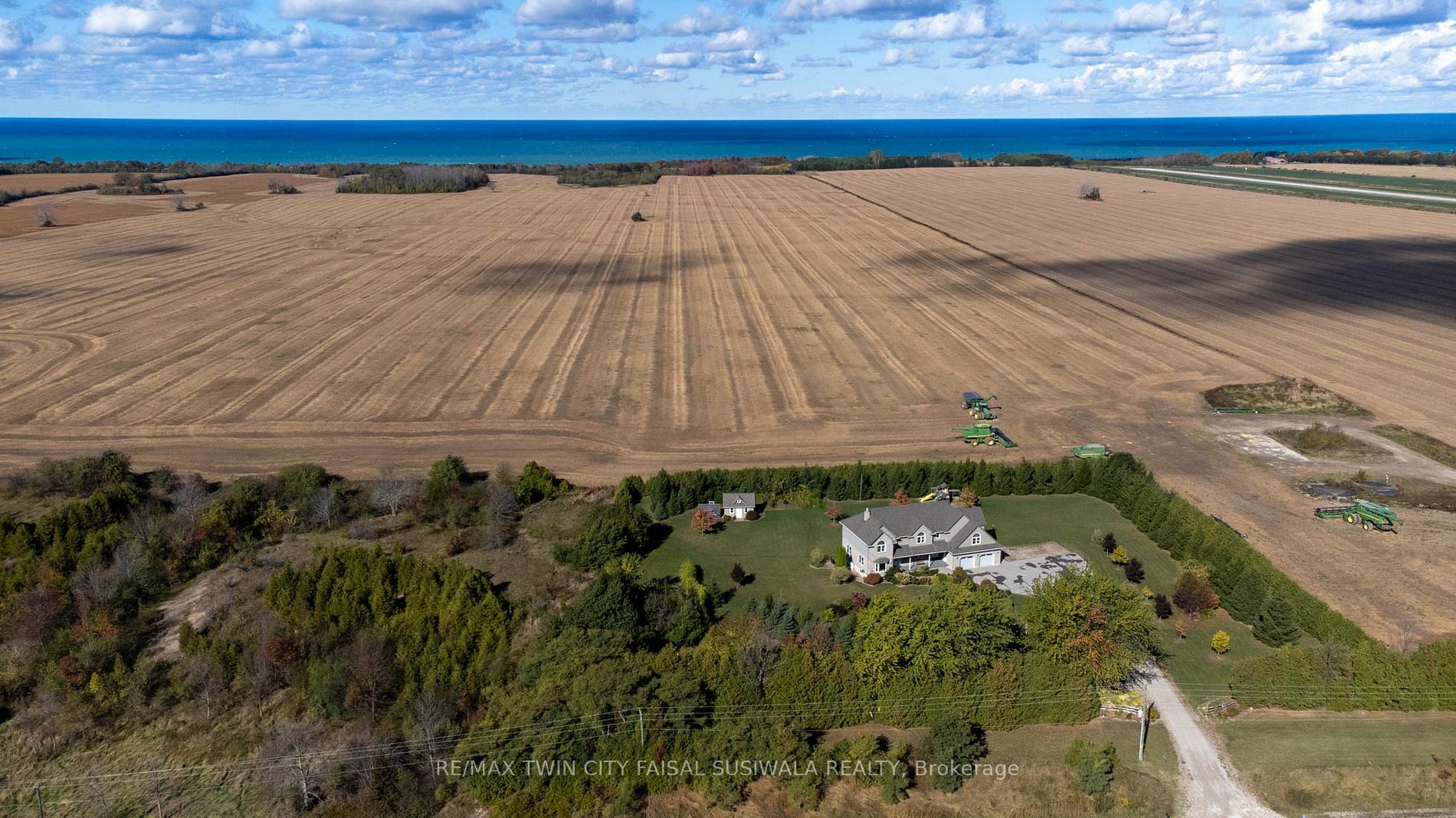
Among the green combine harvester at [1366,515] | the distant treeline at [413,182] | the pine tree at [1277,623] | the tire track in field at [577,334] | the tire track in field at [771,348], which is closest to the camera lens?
the pine tree at [1277,623]

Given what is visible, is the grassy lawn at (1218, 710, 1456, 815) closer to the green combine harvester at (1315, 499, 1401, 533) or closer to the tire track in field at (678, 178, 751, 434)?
the green combine harvester at (1315, 499, 1401, 533)

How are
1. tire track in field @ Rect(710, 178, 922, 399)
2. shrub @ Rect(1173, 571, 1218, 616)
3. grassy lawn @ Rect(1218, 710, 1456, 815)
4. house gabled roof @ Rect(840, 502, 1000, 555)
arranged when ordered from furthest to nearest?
tire track in field @ Rect(710, 178, 922, 399) < house gabled roof @ Rect(840, 502, 1000, 555) < shrub @ Rect(1173, 571, 1218, 616) < grassy lawn @ Rect(1218, 710, 1456, 815)

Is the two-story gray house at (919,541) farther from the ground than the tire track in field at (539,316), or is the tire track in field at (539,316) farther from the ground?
the tire track in field at (539,316)

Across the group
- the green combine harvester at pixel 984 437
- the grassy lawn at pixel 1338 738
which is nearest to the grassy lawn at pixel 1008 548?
the grassy lawn at pixel 1338 738

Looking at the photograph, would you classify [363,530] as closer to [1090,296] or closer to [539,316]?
[539,316]

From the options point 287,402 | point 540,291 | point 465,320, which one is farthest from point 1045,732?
point 540,291

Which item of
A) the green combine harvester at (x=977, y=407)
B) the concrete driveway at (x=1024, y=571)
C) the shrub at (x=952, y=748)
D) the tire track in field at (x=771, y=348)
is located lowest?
the shrub at (x=952, y=748)

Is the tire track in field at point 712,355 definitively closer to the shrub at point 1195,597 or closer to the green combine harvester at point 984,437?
the green combine harvester at point 984,437

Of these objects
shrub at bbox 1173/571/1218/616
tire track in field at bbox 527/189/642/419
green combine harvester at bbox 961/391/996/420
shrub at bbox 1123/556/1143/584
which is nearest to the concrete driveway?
shrub at bbox 1123/556/1143/584
